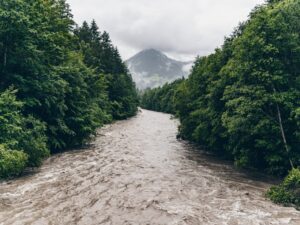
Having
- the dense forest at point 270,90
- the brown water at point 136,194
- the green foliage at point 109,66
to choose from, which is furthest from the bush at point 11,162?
the green foliage at point 109,66

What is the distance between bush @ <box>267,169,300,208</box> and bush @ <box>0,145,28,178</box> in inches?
510

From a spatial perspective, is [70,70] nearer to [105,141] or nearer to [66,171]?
[105,141]

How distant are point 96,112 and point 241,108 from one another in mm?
16409

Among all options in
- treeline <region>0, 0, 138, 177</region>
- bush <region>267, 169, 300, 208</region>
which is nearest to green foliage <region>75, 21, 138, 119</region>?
treeline <region>0, 0, 138, 177</region>

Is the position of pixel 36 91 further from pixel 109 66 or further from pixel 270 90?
pixel 109 66

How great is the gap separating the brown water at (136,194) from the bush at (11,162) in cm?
77

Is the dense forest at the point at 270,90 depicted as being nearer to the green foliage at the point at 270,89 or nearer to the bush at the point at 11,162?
the green foliage at the point at 270,89

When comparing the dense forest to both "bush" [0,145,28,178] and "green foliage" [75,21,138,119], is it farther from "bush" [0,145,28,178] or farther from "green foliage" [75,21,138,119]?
"green foliage" [75,21,138,119]

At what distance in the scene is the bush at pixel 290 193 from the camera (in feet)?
50.3

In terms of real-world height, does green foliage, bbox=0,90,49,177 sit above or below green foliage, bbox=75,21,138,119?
below

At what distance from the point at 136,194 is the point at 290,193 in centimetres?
734

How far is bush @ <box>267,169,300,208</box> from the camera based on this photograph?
15336 millimetres

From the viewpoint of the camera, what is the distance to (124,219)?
12516 mm

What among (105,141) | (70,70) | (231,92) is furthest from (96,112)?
(231,92)
